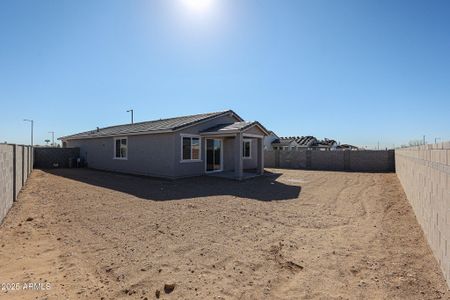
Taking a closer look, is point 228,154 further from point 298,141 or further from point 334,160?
point 298,141

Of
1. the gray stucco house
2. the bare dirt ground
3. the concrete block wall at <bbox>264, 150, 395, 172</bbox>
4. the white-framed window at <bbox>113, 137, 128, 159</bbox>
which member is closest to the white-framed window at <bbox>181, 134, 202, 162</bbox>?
the gray stucco house

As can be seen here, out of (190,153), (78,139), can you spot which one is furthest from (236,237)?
(78,139)

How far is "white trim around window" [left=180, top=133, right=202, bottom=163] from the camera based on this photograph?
14909 millimetres

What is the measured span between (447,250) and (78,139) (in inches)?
1022

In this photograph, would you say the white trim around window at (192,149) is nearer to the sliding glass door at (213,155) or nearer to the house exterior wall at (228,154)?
the sliding glass door at (213,155)

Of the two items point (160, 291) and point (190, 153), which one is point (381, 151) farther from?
point (160, 291)

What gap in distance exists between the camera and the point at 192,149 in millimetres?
15633

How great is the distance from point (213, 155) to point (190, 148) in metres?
1.97

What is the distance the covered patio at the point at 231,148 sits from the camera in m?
14.8

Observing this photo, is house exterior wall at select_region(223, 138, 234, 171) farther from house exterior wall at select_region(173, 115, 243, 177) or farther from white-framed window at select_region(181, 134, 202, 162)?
white-framed window at select_region(181, 134, 202, 162)

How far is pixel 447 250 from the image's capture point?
144 inches

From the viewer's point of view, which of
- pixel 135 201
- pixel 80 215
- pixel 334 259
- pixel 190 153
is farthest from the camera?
pixel 190 153

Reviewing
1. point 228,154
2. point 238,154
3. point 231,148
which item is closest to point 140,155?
point 228,154

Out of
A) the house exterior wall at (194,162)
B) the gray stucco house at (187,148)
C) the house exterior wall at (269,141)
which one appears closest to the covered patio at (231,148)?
the gray stucco house at (187,148)
